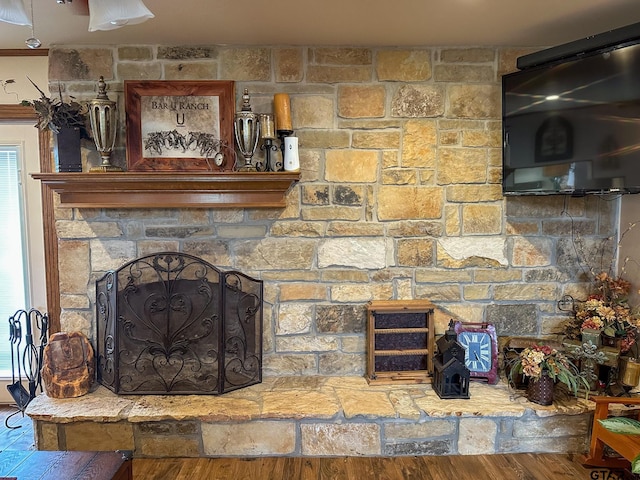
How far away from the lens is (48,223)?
2766 mm

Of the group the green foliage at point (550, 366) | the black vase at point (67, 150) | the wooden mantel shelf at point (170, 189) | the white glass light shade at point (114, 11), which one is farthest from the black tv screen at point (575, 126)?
the black vase at point (67, 150)

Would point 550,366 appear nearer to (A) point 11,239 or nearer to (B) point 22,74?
(A) point 11,239

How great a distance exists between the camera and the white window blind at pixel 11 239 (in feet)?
9.28

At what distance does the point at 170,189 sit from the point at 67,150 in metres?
0.60

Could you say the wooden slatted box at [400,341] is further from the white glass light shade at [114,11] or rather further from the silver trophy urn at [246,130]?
the white glass light shade at [114,11]

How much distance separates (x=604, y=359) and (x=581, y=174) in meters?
1.00

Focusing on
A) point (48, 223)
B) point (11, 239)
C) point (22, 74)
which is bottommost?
point (11, 239)

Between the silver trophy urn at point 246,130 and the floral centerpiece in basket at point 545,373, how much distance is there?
70.9 inches

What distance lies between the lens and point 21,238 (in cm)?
286

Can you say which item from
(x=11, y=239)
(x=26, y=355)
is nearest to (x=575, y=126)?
(x=11, y=239)

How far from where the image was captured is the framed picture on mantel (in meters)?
2.47

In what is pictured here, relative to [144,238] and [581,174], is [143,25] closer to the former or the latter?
[144,238]

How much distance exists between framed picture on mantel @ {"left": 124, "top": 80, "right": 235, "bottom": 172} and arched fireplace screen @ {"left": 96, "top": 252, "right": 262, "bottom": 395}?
54cm

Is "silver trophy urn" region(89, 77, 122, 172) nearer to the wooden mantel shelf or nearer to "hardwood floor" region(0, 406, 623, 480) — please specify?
the wooden mantel shelf
